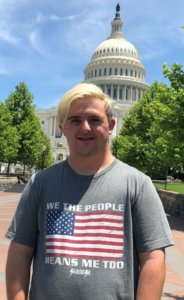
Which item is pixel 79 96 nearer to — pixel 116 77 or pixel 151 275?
pixel 151 275

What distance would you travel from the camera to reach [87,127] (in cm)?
220

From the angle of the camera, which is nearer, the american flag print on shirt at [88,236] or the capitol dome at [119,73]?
the american flag print on shirt at [88,236]

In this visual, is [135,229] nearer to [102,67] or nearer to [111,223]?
[111,223]

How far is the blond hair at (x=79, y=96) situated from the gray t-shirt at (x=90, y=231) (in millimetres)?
305

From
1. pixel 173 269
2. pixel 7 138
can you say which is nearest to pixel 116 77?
pixel 7 138

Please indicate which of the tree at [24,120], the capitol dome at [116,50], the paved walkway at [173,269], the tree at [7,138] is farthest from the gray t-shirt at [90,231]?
the capitol dome at [116,50]

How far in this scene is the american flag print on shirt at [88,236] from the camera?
202cm

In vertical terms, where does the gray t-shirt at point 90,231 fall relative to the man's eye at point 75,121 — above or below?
below

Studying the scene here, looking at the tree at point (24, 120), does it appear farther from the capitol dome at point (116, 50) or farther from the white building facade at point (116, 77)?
the capitol dome at point (116, 50)

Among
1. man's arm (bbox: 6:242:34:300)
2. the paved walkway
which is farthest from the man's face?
the paved walkway

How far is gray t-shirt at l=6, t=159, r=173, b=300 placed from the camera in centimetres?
201

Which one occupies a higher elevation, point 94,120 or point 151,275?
point 94,120

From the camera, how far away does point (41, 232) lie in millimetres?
2176

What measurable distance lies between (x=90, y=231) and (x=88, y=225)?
0.03 meters
